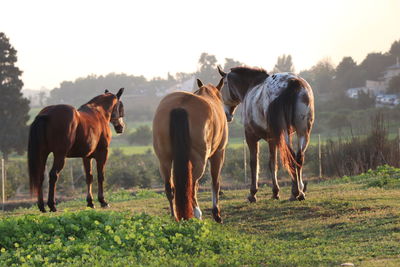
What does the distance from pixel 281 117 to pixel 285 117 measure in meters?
0.12

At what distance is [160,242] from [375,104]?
202 feet

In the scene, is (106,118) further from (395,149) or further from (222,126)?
(395,149)

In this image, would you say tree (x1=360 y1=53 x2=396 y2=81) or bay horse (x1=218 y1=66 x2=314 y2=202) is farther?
tree (x1=360 y1=53 x2=396 y2=81)

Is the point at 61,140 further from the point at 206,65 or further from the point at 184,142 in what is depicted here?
the point at 206,65

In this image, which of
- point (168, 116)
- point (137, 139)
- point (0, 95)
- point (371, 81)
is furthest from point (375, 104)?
point (168, 116)

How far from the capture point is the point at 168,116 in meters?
8.51

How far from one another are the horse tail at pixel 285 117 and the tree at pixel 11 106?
30.5m

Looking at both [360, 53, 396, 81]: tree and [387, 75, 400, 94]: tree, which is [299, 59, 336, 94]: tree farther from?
[387, 75, 400, 94]: tree

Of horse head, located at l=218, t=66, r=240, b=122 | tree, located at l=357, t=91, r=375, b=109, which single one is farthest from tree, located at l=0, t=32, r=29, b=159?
tree, located at l=357, t=91, r=375, b=109

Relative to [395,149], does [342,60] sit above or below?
above

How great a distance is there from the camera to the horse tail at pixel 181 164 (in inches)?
319

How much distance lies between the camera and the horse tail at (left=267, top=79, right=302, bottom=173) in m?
10.8

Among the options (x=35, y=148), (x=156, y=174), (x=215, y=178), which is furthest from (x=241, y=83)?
(x=156, y=174)

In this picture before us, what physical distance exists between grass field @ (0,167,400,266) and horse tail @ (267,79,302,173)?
3.28ft
